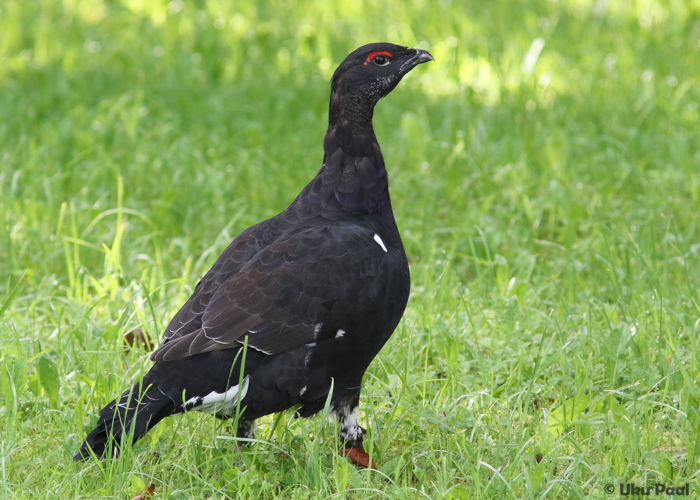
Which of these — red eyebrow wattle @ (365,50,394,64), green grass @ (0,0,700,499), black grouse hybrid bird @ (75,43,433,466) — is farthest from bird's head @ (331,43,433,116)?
green grass @ (0,0,700,499)

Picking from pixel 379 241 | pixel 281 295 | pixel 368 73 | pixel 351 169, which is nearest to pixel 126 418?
pixel 281 295

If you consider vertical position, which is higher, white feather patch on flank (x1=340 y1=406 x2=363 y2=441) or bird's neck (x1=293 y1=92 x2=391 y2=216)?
bird's neck (x1=293 y1=92 x2=391 y2=216)

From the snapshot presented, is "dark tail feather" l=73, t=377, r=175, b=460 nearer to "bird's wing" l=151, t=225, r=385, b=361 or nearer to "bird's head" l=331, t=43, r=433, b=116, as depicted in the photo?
"bird's wing" l=151, t=225, r=385, b=361

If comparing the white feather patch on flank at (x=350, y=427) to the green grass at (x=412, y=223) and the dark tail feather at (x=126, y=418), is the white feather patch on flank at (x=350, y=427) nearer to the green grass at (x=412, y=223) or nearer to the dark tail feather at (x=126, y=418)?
the green grass at (x=412, y=223)

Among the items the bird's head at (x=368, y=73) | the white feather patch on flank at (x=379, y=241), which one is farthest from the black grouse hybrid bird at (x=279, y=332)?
the bird's head at (x=368, y=73)

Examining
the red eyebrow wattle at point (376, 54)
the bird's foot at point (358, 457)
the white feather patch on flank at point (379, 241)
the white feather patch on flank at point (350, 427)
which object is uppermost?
the red eyebrow wattle at point (376, 54)

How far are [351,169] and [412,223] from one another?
221cm

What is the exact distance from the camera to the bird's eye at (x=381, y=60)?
428 cm

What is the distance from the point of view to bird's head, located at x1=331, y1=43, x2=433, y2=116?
422 cm

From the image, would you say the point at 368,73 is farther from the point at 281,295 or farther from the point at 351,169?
the point at 281,295

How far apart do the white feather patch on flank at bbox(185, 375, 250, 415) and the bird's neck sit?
1054 mm

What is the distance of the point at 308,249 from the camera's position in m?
3.71

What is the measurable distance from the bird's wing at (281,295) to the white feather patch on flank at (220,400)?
0.64 ft

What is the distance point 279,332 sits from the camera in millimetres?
3570
